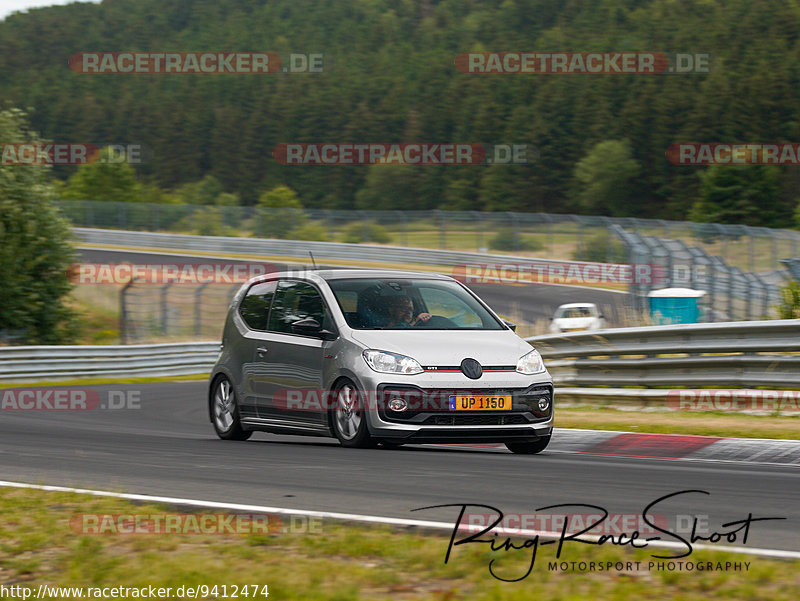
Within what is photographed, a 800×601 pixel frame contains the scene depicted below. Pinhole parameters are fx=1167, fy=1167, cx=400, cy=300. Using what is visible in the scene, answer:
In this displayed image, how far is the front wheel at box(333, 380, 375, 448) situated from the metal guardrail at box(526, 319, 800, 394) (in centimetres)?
499

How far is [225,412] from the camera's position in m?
11.2

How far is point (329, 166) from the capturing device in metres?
117

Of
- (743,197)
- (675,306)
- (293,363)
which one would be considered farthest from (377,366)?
(743,197)

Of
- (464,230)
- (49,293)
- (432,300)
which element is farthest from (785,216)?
(432,300)

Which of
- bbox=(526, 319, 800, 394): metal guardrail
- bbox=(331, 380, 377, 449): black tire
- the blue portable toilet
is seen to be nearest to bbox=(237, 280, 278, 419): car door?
bbox=(331, 380, 377, 449): black tire

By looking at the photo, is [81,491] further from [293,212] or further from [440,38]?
[440,38]

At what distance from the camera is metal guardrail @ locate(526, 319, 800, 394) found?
12070mm

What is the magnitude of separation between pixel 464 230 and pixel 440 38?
87.8m

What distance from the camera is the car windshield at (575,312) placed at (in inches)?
1220

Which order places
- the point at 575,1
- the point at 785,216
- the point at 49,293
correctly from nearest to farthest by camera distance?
the point at 49,293 → the point at 785,216 → the point at 575,1

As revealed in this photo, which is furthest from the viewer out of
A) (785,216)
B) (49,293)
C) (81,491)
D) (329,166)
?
(329,166)

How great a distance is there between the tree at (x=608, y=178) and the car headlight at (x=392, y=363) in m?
89.6

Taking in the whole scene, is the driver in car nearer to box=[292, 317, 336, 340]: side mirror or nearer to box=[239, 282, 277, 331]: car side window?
box=[292, 317, 336, 340]: side mirror

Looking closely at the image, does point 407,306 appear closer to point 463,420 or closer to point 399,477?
point 463,420
